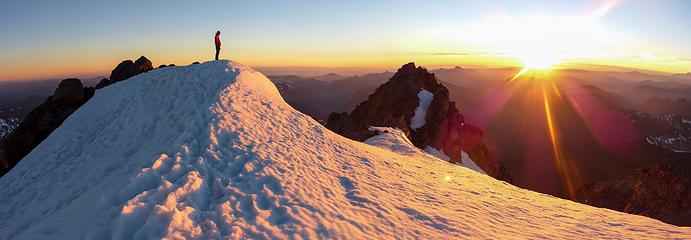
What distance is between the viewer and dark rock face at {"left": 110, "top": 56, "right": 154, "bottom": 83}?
136 ft

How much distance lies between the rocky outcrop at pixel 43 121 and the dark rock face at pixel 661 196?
72.0 m

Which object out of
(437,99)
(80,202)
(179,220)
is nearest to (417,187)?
(179,220)

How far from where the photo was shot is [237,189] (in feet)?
35.2

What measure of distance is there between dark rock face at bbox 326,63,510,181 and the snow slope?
45250mm

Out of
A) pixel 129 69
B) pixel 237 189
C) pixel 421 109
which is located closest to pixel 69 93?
pixel 129 69

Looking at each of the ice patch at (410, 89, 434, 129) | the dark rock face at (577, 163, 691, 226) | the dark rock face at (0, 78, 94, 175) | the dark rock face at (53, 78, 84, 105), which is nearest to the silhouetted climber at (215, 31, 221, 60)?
the dark rock face at (0, 78, 94, 175)

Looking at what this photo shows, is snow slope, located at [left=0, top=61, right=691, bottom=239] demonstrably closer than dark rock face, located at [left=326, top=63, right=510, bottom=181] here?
Yes

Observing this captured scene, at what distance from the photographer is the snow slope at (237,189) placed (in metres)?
9.34

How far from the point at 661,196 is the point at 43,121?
77.2 meters

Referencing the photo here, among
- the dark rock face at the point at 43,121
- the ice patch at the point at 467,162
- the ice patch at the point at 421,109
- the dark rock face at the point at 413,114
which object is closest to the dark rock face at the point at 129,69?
the dark rock face at the point at 43,121

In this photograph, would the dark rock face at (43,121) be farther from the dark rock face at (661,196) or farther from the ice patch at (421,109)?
the dark rock face at (661,196)

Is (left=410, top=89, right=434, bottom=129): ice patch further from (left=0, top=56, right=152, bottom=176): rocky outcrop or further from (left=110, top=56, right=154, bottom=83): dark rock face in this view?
(left=0, top=56, right=152, bottom=176): rocky outcrop

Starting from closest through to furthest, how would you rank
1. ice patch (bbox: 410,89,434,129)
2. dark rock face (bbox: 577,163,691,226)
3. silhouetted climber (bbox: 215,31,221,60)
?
silhouetted climber (bbox: 215,31,221,60), dark rock face (bbox: 577,163,691,226), ice patch (bbox: 410,89,434,129)

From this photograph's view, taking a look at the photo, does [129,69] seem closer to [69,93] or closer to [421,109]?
[69,93]
